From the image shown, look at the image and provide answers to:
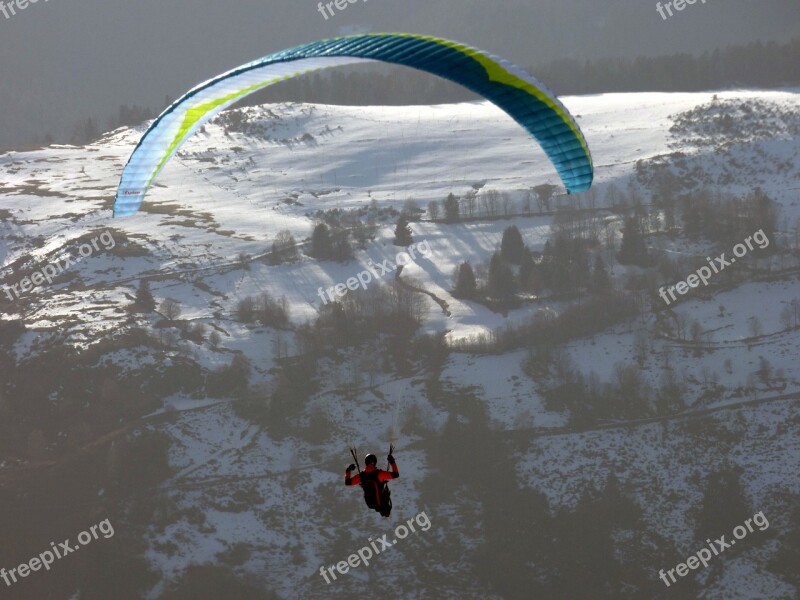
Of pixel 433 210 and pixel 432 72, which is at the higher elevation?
pixel 432 72

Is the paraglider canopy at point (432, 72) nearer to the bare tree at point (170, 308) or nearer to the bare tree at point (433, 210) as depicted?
the bare tree at point (170, 308)

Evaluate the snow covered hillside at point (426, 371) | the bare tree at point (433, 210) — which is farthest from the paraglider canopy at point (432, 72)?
the bare tree at point (433, 210)

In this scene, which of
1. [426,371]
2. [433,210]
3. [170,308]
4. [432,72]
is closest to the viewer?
[432,72]

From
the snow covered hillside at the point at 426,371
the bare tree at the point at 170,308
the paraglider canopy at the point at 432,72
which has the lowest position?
the snow covered hillside at the point at 426,371

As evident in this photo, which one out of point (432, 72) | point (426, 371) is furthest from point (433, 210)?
point (432, 72)

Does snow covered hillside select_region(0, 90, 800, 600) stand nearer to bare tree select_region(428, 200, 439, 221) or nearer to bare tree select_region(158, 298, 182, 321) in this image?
bare tree select_region(158, 298, 182, 321)

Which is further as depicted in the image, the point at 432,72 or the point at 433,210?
the point at 433,210

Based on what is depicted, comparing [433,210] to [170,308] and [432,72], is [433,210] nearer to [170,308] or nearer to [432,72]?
[170,308]

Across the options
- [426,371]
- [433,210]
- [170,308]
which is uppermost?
Answer: [433,210]

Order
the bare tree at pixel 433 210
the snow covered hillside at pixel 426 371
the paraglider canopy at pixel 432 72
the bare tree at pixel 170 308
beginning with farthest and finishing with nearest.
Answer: the bare tree at pixel 433 210 < the bare tree at pixel 170 308 < the snow covered hillside at pixel 426 371 < the paraglider canopy at pixel 432 72
